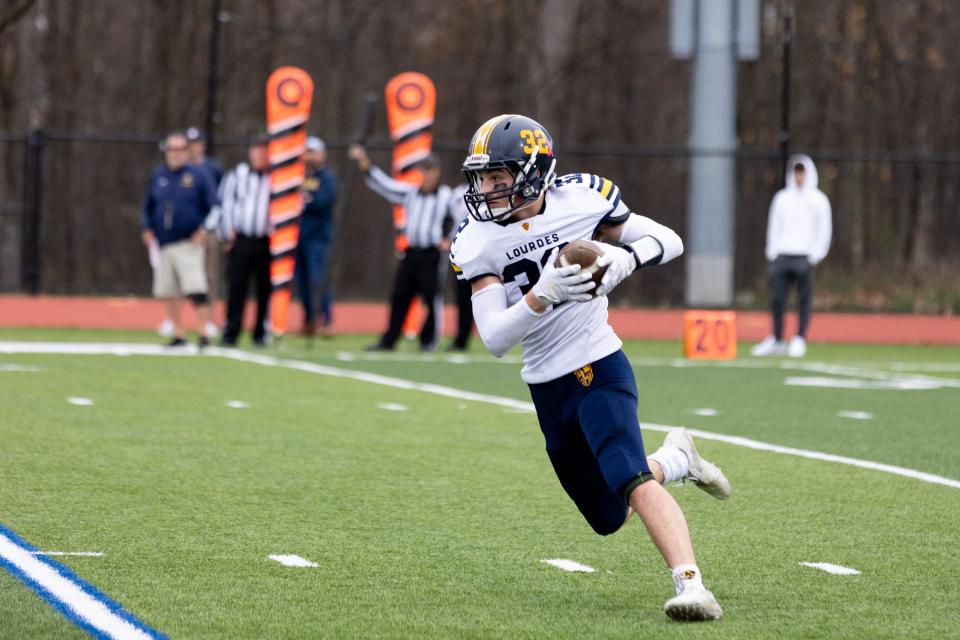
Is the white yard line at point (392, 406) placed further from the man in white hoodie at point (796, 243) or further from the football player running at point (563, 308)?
the man in white hoodie at point (796, 243)

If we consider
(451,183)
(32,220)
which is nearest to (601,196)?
(32,220)

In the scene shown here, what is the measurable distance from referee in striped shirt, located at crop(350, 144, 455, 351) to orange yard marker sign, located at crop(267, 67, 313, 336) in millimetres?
855

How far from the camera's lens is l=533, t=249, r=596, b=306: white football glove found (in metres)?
4.81

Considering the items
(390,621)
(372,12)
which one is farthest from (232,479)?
(372,12)

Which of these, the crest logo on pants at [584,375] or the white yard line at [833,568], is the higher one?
the crest logo on pants at [584,375]

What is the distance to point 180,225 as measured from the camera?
14.0 m

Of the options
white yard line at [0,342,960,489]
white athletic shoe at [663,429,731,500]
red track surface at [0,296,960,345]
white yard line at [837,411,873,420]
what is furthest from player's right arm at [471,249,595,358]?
red track surface at [0,296,960,345]

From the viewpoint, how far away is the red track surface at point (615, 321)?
18609 millimetres

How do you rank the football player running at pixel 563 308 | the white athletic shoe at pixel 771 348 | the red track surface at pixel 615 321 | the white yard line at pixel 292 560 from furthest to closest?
the red track surface at pixel 615 321
the white athletic shoe at pixel 771 348
the white yard line at pixel 292 560
the football player running at pixel 563 308

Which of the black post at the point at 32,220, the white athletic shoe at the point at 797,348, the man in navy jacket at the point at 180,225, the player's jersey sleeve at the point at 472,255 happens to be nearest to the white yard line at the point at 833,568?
the player's jersey sleeve at the point at 472,255

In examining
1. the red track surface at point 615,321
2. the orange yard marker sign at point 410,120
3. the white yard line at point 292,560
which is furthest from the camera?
the red track surface at point 615,321

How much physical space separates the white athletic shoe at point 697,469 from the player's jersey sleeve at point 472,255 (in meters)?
0.88

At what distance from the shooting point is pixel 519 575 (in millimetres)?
5371

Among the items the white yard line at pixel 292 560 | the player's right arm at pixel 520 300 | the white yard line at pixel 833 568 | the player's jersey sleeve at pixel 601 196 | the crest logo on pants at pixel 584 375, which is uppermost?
the player's jersey sleeve at pixel 601 196
